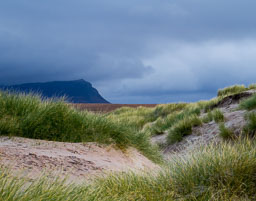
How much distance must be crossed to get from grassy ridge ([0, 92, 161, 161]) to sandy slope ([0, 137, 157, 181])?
0.29m

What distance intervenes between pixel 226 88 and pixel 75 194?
14.8 meters

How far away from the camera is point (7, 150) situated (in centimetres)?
386

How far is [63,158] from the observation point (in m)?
3.94

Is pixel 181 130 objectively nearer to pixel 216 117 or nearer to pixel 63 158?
pixel 216 117

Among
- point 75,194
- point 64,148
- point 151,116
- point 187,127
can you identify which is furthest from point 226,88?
point 75,194

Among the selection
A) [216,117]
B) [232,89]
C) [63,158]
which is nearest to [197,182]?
[63,158]

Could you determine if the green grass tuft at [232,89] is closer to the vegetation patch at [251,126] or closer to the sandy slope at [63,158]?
the vegetation patch at [251,126]

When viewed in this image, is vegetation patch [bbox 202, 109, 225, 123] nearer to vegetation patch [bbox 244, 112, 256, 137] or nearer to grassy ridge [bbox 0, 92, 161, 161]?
vegetation patch [bbox 244, 112, 256, 137]

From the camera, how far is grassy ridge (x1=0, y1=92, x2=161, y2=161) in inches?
205

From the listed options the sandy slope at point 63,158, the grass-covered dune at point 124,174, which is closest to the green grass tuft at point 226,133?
the grass-covered dune at point 124,174

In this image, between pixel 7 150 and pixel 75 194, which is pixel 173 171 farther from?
pixel 7 150

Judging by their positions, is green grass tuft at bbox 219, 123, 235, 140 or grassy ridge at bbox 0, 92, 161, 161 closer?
grassy ridge at bbox 0, 92, 161, 161

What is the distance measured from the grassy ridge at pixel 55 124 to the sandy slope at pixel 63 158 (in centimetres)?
29

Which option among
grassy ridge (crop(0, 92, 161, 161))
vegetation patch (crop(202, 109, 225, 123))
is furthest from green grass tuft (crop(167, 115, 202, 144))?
grassy ridge (crop(0, 92, 161, 161))
